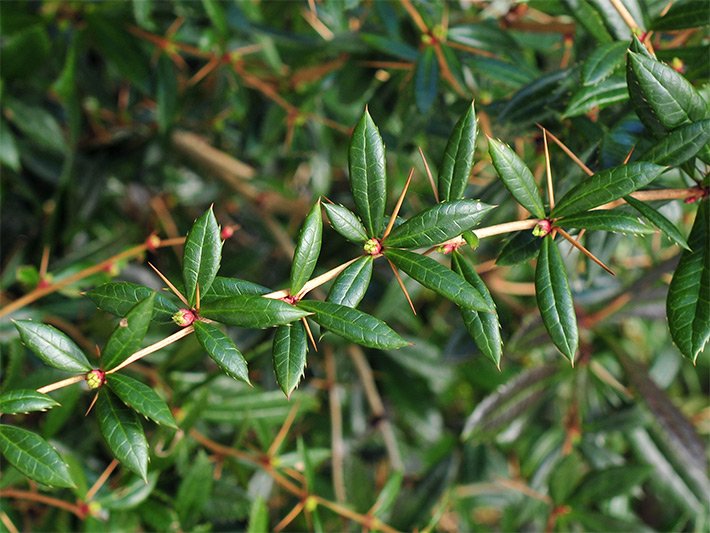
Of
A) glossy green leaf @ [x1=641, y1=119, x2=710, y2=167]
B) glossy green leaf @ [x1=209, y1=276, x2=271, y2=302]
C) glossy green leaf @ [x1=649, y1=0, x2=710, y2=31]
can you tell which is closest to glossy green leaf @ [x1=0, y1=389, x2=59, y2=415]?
glossy green leaf @ [x1=209, y1=276, x2=271, y2=302]

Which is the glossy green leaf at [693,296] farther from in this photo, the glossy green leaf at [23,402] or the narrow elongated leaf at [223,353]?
the glossy green leaf at [23,402]

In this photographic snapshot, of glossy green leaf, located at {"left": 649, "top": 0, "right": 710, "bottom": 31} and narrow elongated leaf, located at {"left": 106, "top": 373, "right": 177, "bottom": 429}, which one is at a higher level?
glossy green leaf, located at {"left": 649, "top": 0, "right": 710, "bottom": 31}

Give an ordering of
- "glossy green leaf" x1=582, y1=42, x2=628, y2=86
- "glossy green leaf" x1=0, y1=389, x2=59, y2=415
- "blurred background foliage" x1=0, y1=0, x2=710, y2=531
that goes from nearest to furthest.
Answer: "glossy green leaf" x1=0, y1=389, x2=59, y2=415 → "glossy green leaf" x1=582, y1=42, x2=628, y2=86 → "blurred background foliage" x1=0, y1=0, x2=710, y2=531

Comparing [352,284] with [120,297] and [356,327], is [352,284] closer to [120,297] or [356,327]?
[356,327]

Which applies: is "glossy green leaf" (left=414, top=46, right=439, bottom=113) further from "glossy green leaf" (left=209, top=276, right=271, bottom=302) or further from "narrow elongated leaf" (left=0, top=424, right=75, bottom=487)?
"narrow elongated leaf" (left=0, top=424, right=75, bottom=487)

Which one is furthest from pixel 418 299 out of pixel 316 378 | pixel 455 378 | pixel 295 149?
pixel 295 149

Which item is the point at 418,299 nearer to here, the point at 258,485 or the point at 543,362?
the point at 543,362

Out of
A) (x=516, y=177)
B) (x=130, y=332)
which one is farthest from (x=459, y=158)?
(x=130, y=332)
